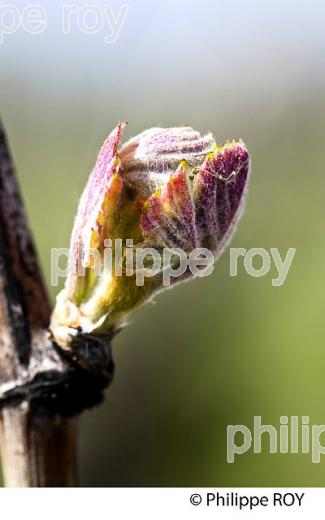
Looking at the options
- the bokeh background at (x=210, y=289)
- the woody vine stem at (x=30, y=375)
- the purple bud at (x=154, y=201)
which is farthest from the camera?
the bokeh background at (x=210, y=289)

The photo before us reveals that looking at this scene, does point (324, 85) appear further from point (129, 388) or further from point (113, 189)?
point (113, 189)

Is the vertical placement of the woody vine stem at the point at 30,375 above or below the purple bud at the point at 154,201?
below

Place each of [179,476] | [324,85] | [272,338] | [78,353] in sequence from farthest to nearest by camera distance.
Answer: [324,85]
[272,338]
[179,476]
[78,353]

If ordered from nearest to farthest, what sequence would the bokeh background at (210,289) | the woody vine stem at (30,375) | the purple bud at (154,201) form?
the purple bud at (154,201) → the woody vine stem at (30,375) → the bokeh background at (210,289)

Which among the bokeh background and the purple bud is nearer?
the purple bud

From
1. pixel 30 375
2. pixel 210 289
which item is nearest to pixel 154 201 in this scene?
pixel 30 375

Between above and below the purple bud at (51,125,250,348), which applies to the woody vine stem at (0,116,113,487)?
below

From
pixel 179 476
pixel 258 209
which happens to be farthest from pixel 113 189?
pixel 258 209

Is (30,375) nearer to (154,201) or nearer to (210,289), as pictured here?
(154,201)

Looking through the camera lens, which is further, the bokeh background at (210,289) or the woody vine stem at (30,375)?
the bokeh background at (210,289)

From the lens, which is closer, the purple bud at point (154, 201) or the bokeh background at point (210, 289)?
the purple bud at point (154, 201)

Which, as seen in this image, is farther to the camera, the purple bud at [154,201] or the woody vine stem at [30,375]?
the woody vine stem at [30,375]
